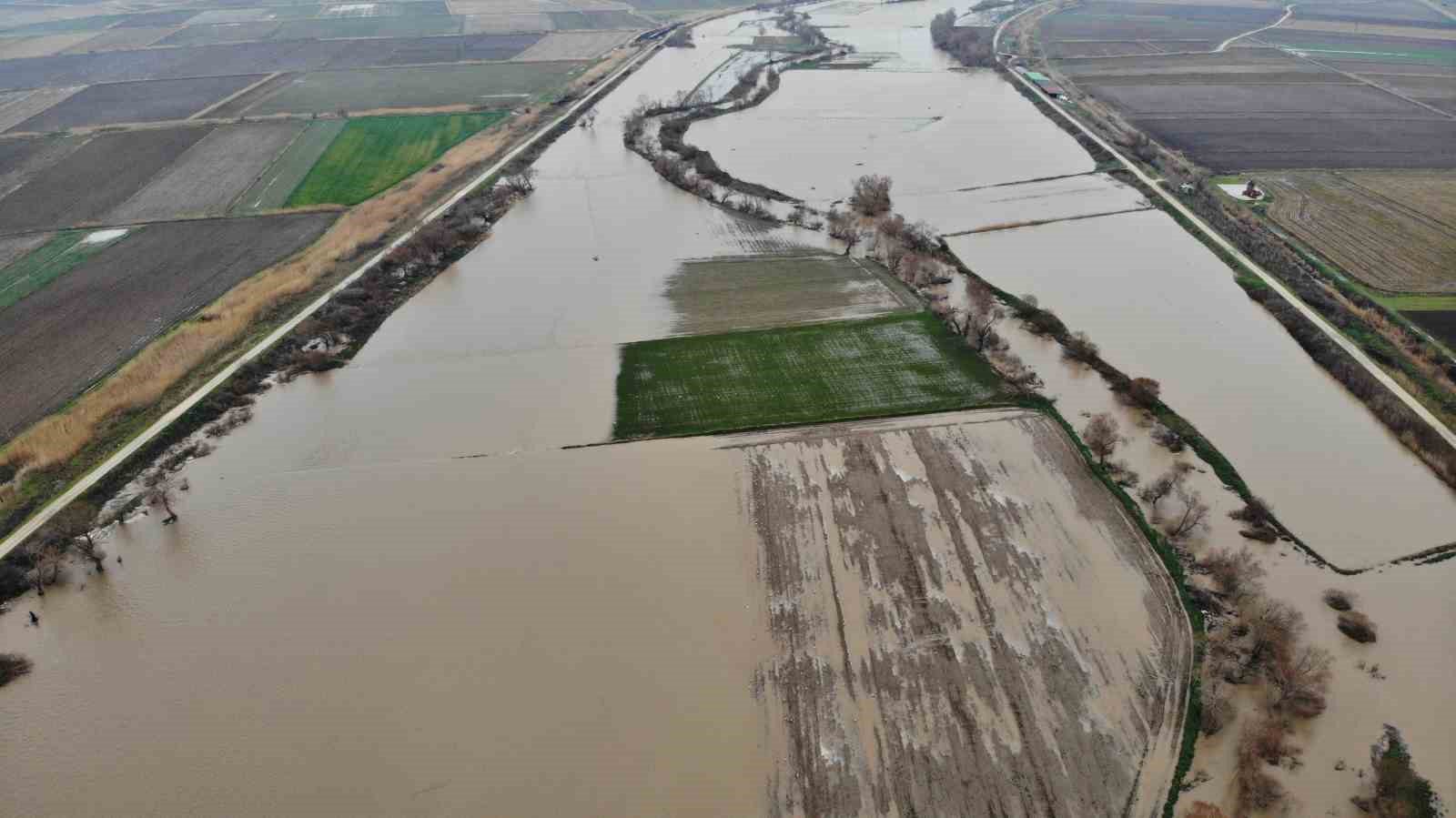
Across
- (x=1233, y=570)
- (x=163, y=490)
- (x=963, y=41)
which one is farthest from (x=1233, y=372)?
(x=963, y=41)

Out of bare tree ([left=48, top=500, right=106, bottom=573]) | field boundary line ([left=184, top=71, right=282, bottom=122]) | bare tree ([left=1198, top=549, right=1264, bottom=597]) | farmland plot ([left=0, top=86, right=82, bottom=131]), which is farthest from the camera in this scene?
field boundary line ([left=184, top=71, right=282, bottom=122])

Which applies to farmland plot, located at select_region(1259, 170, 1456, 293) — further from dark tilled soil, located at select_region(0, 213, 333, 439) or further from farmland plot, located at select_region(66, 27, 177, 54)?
farmland plot, located at select_region(66, 27, 177, 54)

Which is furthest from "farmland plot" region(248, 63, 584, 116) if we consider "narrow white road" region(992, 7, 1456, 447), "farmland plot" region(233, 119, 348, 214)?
"narrow white road" region(992, 7, 1456, 447)

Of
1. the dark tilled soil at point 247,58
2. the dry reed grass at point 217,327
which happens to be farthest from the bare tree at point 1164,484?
the dark tilled soil at point 247,58

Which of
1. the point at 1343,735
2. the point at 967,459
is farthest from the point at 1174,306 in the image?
the point at 1343,735

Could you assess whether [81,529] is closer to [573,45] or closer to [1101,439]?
[1101,439]
